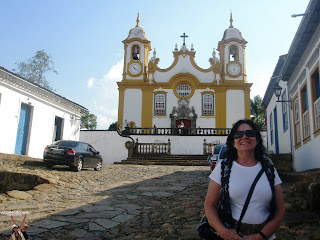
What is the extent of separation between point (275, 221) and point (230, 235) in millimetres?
386

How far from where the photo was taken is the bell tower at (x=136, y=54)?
3338 centimetres

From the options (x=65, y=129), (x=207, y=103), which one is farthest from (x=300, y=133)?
(x=207, y=103)

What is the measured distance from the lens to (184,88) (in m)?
33.1

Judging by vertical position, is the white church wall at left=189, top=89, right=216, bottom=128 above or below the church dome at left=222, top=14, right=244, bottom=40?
below

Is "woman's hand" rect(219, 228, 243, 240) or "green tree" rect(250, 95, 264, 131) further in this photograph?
"green tree" rect(250, 95, 264, 131)

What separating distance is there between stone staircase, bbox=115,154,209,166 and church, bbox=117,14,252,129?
8635mm

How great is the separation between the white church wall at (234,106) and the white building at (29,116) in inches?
627

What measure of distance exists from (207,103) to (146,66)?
7755 mm

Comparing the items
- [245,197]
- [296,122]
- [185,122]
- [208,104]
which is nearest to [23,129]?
[296,122]

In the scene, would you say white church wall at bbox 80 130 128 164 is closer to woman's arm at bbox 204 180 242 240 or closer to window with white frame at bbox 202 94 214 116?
window with white frame at bbox 202 94 214 116

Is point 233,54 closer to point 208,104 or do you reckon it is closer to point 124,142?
point 208,104

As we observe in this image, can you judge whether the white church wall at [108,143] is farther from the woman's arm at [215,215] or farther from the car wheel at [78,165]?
the woman's arm at [215,215]

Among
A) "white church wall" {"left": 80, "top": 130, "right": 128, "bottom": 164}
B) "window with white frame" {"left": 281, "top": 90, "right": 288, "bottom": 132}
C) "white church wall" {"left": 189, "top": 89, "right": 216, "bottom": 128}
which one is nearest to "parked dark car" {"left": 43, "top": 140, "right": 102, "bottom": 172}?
"window with white frame" {"left": 281, "top": 90, "right": 288, "bottom": 132}

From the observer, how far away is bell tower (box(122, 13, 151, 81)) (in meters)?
33.4
